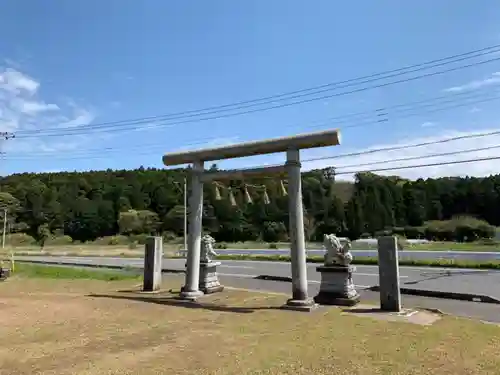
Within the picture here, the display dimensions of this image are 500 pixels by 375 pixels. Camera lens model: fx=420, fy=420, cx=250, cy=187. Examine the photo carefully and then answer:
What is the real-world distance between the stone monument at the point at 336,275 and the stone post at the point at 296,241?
3.13 feet

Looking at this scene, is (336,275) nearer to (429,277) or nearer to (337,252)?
(337,252)

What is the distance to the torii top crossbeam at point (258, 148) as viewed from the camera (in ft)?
31.5

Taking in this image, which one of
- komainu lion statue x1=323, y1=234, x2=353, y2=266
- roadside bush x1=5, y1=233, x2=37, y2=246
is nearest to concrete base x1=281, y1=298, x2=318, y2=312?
komainu lion statue x1=323, y1=234, x2=353, y2=266

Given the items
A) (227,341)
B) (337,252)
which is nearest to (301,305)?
(337,252)

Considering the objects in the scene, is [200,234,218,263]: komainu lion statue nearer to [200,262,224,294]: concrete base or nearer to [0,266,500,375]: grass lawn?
[200,262,224,294]: concrete base

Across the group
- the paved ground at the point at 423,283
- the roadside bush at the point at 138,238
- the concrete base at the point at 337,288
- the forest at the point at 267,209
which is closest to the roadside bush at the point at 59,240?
the forest at the point at 267,209

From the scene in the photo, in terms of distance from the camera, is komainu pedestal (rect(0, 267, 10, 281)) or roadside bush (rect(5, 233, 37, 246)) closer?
komainu pedestal (rect(0, 267, 10, 281))

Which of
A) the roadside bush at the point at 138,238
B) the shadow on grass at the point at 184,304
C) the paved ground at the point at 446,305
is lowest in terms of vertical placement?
the paved ground at the point at 446,305

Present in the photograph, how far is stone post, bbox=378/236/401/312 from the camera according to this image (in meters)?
9.47

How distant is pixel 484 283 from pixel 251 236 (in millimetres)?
38676

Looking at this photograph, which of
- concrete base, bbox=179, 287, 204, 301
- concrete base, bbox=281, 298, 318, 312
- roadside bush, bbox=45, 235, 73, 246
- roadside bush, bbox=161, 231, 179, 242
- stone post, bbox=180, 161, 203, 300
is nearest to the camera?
concrete base, bbox=281, 298, 318, 312

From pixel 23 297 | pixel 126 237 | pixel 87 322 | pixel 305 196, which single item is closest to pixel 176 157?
pixel 87 322

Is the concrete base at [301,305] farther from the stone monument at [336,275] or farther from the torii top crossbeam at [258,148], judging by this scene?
the torii top crossbeam at [258,148]

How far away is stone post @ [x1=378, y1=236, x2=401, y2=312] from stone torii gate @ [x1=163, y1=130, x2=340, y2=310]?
1.66 m
